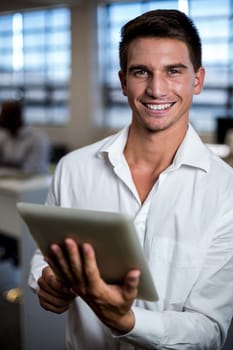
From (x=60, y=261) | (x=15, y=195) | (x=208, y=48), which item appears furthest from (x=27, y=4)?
(x=60, y=261)

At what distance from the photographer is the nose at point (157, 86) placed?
1074mm

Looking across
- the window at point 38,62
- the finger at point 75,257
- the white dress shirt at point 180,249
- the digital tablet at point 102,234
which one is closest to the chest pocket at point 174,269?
the white dress shirt at point 180,249

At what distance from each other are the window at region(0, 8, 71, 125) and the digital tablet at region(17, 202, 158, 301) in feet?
15.9

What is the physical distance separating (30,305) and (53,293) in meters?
1.38

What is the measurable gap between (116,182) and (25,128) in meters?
2.72

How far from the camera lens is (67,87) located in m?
5.62

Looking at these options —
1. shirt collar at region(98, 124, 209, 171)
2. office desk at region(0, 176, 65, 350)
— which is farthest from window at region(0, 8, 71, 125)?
shirt collar at region(98, 124, 209, 171)

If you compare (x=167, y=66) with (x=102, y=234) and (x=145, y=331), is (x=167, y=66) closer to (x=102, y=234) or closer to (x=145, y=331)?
(x=102, y=234)

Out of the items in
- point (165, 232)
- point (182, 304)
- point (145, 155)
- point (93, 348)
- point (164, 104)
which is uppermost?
point (164, 104)

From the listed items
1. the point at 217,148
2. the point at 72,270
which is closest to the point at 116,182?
the point at 72,270

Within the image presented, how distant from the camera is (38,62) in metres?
5.88

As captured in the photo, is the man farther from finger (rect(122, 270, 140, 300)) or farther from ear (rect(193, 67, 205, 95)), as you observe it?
finger (rect(122, 270, 140, 300))

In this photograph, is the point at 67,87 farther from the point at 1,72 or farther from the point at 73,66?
the point at 1,72

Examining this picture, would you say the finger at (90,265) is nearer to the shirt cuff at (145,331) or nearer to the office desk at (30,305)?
the shirt cuff at (145,331)
